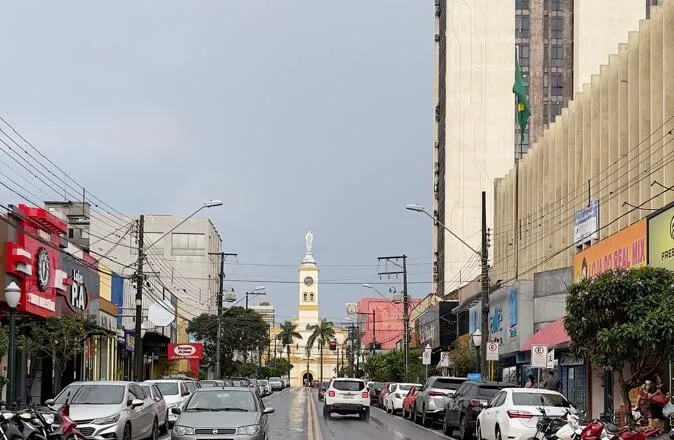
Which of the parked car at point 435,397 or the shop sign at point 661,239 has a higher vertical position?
the shop sign at point 661,239

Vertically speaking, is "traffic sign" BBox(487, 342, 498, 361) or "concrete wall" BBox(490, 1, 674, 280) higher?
"concrete wall" BBox(490, 1, 674, 280)

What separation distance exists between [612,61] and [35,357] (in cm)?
2649

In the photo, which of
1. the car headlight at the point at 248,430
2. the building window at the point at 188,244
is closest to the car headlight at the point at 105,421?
the car headlight at the point at 248,430

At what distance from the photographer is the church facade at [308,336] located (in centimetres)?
16975

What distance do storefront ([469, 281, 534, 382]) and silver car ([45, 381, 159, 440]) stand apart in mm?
24376

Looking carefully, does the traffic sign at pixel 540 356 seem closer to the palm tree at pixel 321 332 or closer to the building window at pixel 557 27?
the building window at pixel 557 27

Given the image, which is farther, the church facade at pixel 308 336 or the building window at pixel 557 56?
the church facade at pixel 308 336

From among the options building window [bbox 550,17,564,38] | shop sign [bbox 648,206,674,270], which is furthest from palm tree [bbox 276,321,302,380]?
shop sign [bbox 648,206,674,270]

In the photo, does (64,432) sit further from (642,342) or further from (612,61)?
(612,61)

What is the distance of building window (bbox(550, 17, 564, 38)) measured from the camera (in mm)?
101375

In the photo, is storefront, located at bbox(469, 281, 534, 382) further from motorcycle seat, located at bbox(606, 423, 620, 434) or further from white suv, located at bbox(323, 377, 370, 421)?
motorcycle seat, located at bbox(606, 423, 620, 434)

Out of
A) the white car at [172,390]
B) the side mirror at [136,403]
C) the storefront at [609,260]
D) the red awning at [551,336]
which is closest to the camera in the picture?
the side mirror at [136,403]

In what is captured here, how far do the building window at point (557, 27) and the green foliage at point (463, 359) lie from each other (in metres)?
48.8

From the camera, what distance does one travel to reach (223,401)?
20609 mm
